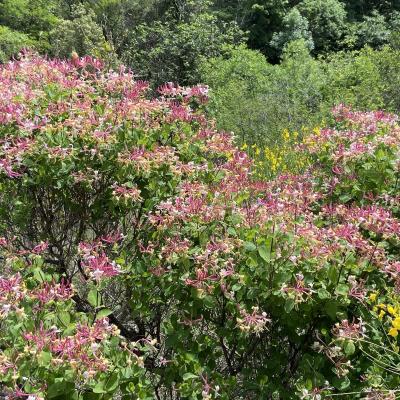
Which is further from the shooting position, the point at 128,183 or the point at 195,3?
the point at 195,3

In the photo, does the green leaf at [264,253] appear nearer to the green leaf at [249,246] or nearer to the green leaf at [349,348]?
the green leaf at [249,246]

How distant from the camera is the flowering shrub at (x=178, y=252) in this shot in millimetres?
1539

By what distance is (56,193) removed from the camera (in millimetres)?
2311

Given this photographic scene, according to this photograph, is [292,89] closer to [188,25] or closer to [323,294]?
[188,25]

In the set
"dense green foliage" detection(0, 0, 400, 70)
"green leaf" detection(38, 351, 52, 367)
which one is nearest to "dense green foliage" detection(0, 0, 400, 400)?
"green leaf" detection(38, 351, 52, 367)

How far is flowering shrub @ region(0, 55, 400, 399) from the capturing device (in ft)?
5.05

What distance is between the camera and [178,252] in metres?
1.72

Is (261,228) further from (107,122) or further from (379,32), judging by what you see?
(379,32)

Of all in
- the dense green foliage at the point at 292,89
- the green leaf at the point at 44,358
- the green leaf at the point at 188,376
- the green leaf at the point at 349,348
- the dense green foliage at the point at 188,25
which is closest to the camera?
the green leaf at the point at 44,358

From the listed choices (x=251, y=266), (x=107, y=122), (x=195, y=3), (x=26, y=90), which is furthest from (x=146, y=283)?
(x=195, y=3)

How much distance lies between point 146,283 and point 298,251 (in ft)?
1.88

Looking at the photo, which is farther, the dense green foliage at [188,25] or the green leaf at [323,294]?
the dense green foliage at [188,25]

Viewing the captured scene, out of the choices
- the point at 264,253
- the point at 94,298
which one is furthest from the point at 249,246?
the point at 94,298

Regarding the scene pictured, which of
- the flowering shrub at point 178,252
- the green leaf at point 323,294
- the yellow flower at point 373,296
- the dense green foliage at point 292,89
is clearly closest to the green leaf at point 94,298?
the flowering shrub at point 178,252
